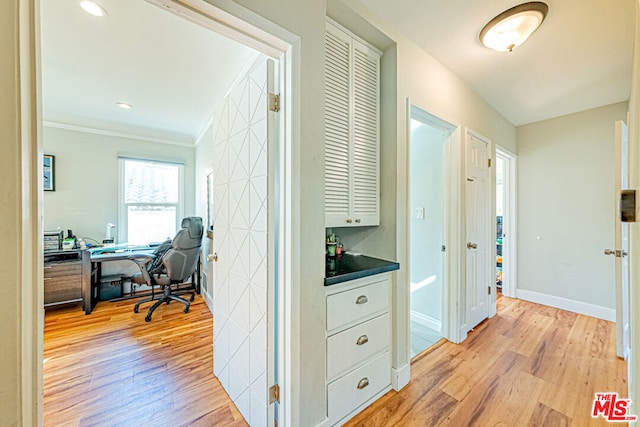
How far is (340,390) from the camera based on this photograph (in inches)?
54.2

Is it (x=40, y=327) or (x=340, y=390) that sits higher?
(x=40, y=327)

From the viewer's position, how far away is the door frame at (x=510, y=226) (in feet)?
11.1

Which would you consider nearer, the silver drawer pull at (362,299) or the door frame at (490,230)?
the silver drawer pull at (362,299)

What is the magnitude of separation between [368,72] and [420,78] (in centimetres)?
47

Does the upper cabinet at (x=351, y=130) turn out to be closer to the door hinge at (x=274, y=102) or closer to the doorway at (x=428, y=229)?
the door hinge at (x=274, y=102)

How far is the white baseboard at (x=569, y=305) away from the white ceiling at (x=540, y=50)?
232 centimetres

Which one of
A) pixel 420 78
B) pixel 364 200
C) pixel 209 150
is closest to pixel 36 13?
pixel 364 200

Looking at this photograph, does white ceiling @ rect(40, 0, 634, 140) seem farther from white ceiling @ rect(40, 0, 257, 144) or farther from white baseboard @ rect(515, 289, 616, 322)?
white baseboard @ rect(515, 289, 616, 322)

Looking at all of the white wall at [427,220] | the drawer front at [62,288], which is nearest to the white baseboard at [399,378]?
the white wall at [427,220]

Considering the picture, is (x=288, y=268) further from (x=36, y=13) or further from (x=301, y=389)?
(x=36, y=13)

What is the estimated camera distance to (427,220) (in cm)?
256

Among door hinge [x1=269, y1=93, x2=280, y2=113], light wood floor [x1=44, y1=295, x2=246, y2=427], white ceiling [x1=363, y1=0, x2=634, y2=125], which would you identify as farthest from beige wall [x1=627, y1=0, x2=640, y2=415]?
light wood floor [x1=44, y1=295, x2=246, y2=427]

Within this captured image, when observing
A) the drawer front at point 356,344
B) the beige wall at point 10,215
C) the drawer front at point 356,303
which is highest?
the beige wall at point 10,215

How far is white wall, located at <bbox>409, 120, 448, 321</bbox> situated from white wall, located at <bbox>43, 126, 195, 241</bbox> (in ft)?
13.2
